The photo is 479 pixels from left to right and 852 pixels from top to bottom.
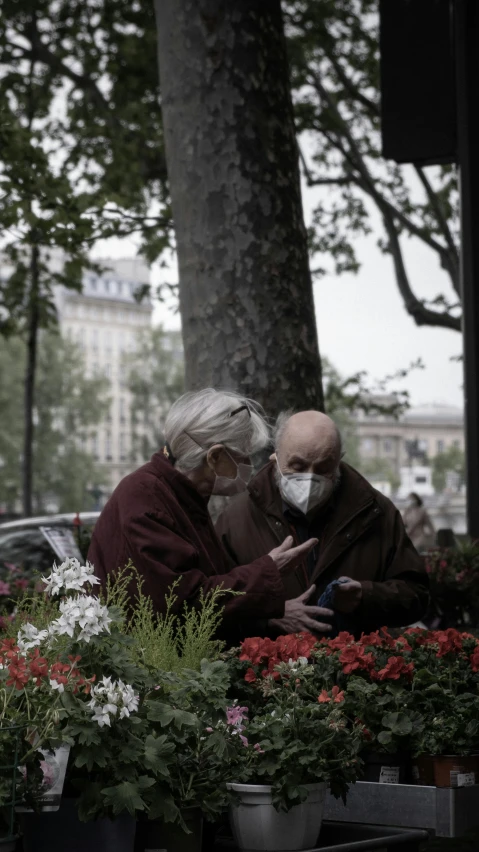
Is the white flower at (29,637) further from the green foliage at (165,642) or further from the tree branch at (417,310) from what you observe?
the tree branch at (417,310)

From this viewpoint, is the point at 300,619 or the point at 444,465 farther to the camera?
the point at 444,465

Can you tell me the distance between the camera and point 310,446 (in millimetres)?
4508

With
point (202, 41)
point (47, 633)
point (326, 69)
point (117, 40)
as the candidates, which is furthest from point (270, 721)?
point (326, 69)

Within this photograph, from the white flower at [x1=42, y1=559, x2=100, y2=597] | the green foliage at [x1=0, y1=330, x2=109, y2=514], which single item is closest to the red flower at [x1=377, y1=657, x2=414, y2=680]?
the white flower at [x1=42, y1=559, x2=100, y2=597]

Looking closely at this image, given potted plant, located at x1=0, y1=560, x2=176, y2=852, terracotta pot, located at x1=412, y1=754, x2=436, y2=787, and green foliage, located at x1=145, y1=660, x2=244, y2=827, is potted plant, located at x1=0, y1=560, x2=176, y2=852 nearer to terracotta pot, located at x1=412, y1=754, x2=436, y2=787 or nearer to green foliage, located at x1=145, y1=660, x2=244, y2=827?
green foliage, located at x1=145, y1=660, x2=244, y2=827

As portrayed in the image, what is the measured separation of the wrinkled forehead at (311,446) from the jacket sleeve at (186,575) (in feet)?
2.34

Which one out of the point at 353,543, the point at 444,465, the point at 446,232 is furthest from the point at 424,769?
the point at 444,465

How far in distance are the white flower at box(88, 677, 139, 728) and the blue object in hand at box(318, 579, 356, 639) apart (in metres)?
1.76

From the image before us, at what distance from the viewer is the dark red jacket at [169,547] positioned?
3.65m

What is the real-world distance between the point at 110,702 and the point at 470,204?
6503mm

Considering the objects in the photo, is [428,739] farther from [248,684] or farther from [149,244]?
[149,244]

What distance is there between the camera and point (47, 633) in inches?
112

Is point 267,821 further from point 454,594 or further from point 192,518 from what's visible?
point 454,594

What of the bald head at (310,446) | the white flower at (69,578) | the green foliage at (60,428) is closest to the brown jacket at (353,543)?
the bald head at (310,446)
